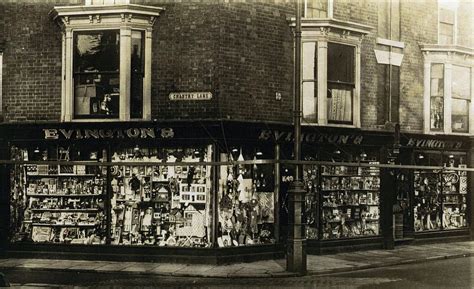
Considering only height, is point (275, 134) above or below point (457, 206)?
above

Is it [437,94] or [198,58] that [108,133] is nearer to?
[198,58]

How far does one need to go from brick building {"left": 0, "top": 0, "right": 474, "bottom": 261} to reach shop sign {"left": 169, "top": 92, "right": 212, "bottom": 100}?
0.04 metres

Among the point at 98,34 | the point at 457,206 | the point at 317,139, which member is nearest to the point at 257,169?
the point at 317,139

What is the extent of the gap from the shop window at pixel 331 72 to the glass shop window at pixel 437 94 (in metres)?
3.56

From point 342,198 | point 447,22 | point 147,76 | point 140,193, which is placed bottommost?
point 342,198

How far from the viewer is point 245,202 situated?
50.9 ft

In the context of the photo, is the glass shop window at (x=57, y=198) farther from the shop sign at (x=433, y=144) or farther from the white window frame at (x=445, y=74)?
the white window frame at (x=445, y=74)

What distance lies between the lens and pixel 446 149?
19.8m

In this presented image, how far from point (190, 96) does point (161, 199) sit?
282 centimetres

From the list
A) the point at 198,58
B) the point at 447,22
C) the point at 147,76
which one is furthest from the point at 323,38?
the point at 447,22

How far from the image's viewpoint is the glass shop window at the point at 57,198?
51.7 ft

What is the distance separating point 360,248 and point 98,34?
32.1 ft

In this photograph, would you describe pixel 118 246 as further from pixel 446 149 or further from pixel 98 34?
pixel 446 149

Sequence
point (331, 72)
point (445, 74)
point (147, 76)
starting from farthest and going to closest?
point (445, 74), point (331, 72), point (147, 76)
